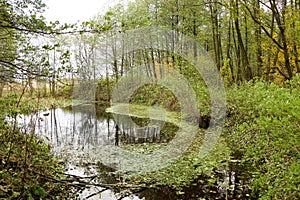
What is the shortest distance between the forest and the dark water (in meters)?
0.03

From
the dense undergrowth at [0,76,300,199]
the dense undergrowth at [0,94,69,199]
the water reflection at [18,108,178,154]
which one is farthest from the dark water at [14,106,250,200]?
the dense undergrowth at [0,94,69,199]

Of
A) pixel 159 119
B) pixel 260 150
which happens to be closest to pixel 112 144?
pixel 159 119

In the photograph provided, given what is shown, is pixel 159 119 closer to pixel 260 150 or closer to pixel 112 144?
pixel 112 144

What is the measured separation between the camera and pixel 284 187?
2590mm

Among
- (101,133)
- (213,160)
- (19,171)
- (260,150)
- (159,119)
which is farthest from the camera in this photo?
(159,119)

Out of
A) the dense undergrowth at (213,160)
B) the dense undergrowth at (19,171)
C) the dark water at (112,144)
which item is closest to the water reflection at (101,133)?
the dark water at (112,144)

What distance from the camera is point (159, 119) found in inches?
405

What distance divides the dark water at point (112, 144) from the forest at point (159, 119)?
27mm

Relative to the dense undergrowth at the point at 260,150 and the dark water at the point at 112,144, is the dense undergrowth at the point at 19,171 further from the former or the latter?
the dense undergrowth at the point at 260,150

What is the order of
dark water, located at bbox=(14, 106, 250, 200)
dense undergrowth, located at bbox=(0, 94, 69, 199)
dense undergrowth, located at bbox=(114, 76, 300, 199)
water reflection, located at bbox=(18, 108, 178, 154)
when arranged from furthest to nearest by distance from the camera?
water reflection, located at bbox=(18, 108, 178, 154)
dark water, located at bbox=(14, 106, 250, 200)
dense undergrowth, located at bbox=(0, 94, 69, 199)
dense undergrowth, located at bbox=(114, 76, 300, 199)

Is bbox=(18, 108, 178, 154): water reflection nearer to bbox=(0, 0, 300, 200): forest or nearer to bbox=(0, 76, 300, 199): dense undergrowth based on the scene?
bbox=(0, 0, 300, 200): forest

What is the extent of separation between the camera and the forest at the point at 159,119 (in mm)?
2855

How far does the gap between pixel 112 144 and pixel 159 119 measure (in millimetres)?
3768

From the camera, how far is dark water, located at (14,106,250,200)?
3.75 m
